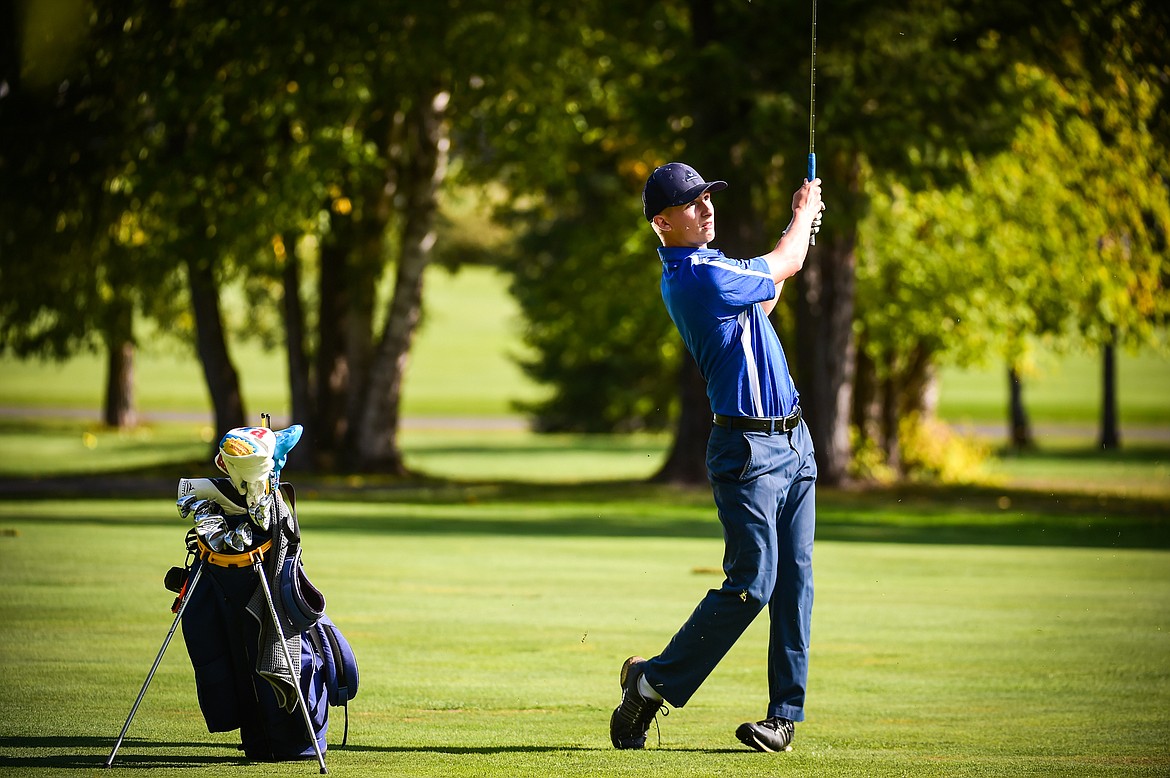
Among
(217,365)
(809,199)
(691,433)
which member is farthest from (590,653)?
(217,365)

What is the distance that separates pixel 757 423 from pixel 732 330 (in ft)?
1.34

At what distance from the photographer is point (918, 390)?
128 ft

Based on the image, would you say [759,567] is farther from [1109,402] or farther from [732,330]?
[1109,402]

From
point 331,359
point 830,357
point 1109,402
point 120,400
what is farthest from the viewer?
point 120,400

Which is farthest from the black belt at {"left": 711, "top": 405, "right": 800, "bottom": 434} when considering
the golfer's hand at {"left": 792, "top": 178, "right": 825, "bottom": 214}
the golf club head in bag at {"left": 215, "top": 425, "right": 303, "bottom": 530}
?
the golf club head in bag at {"left": 215, "top": 425, "right": 303, "bottom": 530}

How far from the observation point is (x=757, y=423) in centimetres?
706

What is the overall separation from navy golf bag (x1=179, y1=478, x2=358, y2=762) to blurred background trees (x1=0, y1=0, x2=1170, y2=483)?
17.0 metres

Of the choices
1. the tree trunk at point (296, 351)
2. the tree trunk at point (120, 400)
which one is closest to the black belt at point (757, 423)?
the tree trunk at point (296, 351)

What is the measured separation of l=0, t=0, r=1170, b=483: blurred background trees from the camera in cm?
2414

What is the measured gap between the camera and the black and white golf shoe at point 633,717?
7.16 metres

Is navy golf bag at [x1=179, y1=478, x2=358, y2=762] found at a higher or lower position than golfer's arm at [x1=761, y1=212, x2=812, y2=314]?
lower

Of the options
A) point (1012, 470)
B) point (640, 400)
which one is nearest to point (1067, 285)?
point (1012, 470)

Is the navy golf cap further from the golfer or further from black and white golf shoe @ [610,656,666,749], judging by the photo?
black and white golf shoe @ [610,656,666,749]

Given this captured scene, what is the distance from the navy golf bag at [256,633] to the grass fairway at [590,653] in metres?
0.16
